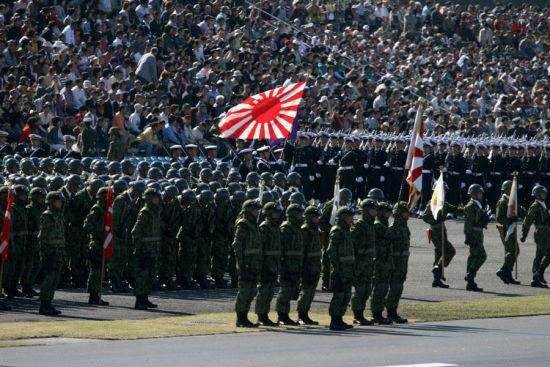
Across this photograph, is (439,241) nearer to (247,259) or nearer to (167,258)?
(167,258)

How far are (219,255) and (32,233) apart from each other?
3.70 metres

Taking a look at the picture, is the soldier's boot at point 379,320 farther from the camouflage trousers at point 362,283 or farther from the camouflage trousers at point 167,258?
the camouflage trousers at point 167,258

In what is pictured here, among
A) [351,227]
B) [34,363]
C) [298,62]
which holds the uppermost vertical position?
[298,62]

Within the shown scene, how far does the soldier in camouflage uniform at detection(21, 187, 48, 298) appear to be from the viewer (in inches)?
945

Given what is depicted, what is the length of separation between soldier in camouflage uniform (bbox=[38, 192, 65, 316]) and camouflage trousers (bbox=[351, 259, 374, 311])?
4.44m

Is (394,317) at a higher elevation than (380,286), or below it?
below

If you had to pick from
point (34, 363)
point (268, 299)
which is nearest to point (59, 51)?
point (268, 299)

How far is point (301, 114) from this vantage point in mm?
39875

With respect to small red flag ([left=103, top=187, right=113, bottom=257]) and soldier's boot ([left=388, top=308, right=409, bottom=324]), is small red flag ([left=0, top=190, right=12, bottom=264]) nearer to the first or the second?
small red flag ([left=103, top=187, right=113, bottom=257])

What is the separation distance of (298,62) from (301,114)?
3991 mm

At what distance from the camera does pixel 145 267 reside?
23344 millimetres

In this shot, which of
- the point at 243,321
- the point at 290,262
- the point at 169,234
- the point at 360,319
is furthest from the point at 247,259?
the point at 169,234

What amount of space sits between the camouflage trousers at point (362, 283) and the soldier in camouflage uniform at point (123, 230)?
175 inches

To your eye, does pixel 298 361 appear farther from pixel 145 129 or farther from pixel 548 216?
pixel 145 129
